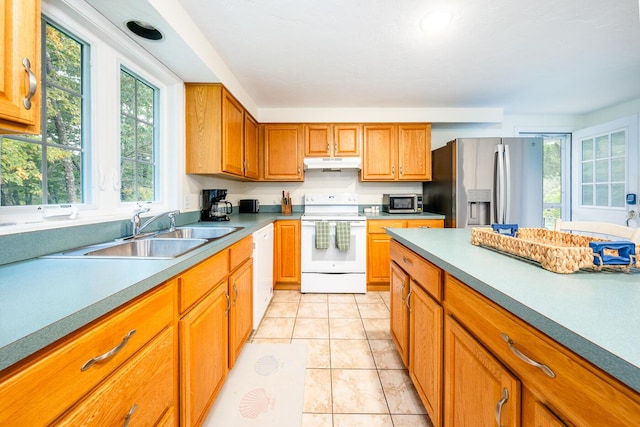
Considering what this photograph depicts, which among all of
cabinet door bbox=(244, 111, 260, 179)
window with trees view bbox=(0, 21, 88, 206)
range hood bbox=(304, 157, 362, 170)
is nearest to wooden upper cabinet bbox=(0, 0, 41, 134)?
window with trees view bbox=(0, 21, 88, 206)

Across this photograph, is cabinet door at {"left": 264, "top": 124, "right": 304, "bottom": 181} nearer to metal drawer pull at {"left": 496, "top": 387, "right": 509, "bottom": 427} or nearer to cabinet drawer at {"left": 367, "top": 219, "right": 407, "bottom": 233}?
Answer: cabinet drawer at {"left": 367, "top": 219, "right": 407, "bottom": 233}

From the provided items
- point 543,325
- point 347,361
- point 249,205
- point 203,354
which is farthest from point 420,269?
point 249,205

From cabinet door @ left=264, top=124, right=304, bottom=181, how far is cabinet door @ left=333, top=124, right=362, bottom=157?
1.45 feet

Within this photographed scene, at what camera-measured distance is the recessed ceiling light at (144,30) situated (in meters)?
1.46

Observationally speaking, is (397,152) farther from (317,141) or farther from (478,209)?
(478,209)

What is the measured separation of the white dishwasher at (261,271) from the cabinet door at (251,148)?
28.9 inches

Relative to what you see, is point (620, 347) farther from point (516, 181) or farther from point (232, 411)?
point (516, 181)

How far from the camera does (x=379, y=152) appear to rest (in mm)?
3352

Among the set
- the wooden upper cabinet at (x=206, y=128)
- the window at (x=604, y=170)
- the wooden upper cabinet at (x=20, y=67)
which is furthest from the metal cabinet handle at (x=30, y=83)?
the window at (x=604, y=170)

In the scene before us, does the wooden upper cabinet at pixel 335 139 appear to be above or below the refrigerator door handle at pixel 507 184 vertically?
above

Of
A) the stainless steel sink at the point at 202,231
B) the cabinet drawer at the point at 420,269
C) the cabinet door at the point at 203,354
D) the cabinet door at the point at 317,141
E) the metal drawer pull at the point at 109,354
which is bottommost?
the cabinet door at the point at 203,354

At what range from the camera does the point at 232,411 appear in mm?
1400

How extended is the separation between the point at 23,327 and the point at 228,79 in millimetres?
2332

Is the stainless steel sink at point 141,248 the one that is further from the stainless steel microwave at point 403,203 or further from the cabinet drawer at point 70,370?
the stainless steel microwave at point 403,203
